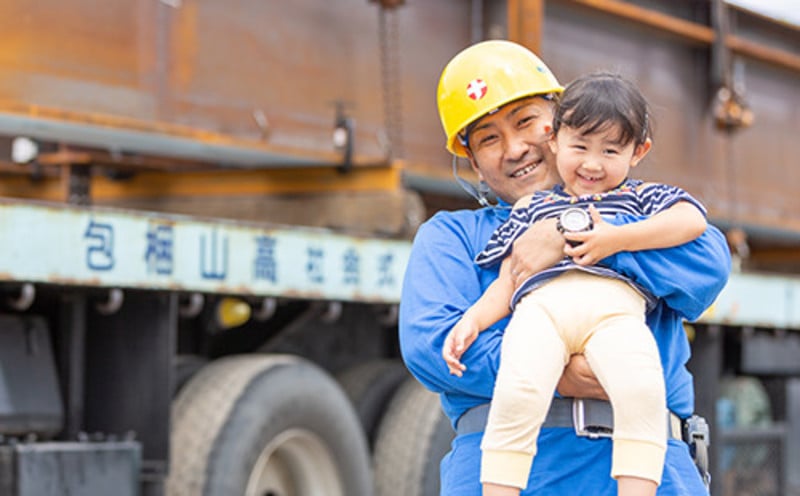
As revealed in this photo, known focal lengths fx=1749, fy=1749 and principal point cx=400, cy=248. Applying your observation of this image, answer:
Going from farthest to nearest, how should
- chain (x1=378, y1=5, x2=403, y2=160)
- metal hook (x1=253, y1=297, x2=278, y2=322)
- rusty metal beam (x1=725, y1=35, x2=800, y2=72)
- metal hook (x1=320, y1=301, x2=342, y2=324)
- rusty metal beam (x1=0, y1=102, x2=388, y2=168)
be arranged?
rusty metal beam (x1=725, y1=35, x2=800, y2=72) → chain (x1=378, y1=5, x2=403, y2=160) → metal hook (x1=320, y1=301, x2=342, y2=324) → metal hook (x1=253, y1=297, x2=278, y2=322) → rusty metal beam (x1=0, y1=102, x2=388, y2=168)

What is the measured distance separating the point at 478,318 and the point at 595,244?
0.90ft

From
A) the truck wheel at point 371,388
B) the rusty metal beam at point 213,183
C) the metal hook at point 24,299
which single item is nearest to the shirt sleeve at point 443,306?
the metal hook at point 24,299

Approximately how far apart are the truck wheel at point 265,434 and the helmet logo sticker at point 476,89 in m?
3.39

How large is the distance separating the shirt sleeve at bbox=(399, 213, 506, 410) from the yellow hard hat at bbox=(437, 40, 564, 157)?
300 millimetres

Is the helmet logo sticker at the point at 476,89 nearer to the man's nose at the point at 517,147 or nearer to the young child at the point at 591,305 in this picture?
the man's nose at the point at 517,147

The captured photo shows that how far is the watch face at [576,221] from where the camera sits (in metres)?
3.18

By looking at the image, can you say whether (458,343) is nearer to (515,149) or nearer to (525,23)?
(515,149)

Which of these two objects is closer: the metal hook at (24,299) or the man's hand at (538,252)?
the man's hand at (538,252)

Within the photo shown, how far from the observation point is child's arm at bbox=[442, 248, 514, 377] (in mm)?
3234

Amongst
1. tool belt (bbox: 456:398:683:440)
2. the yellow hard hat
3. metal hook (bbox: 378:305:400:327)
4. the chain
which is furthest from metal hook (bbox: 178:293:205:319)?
tool belt (bbox: 456:398:683:440)

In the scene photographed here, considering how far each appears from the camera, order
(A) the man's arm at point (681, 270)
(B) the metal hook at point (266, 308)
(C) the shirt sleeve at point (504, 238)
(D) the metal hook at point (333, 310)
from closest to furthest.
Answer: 1. (A) the man's arm at point (681, 270)
2. (C) the shirt sleeve at point (504, 238)
3. (B) the metal hook at point (266, 308)
4. (D) the metal hook at point (333, 310)

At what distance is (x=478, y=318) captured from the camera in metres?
3.27

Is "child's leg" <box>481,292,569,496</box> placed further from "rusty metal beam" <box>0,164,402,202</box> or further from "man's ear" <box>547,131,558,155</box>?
"rusty metal beam" <box>0,164,402,202</box>

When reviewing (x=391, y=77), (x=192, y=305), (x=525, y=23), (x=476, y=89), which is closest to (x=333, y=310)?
(x=192, y=305)
